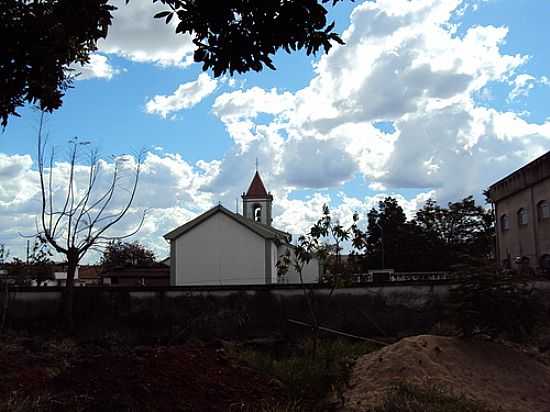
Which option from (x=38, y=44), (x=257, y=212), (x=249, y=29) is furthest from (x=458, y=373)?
(x=257, y=212)

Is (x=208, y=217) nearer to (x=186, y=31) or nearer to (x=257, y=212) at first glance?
(x=257, y=212)

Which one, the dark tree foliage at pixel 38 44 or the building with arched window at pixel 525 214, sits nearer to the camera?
A: the dark tree foliage at pixel 38 44

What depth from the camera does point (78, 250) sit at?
15359 mm

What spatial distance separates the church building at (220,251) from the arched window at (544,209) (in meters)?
14.0

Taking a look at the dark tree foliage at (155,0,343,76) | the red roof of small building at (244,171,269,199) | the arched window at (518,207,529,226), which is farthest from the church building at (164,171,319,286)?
the dark tree foliage at (155,0,343,76)

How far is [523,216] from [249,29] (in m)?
30.1

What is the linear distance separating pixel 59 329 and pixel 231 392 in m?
8.16

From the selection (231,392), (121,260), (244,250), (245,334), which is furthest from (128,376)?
(121,260)

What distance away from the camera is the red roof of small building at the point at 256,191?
57.2 meters

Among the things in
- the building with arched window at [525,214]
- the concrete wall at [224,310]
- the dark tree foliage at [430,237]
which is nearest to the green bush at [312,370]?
the concrete wall at [224,310]

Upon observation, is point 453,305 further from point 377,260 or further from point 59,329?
point 377,260

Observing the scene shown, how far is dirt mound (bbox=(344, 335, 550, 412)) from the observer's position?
8.33m

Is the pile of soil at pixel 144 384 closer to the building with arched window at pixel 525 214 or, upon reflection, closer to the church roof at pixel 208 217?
the building with arched window at pixel 525 214

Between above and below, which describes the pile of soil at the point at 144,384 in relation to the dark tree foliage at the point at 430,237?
below
